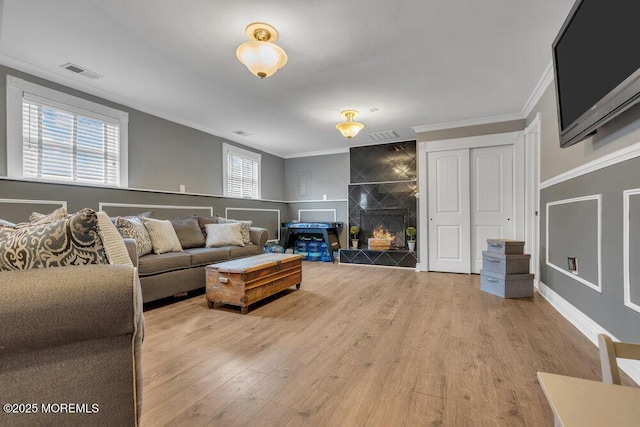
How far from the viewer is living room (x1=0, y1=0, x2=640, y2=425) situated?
57.5 inches

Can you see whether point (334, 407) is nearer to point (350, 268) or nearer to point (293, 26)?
point (293, 26)

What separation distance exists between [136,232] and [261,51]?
7.23 ft

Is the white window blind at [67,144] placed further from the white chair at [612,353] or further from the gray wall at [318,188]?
the white chair at [612,353]

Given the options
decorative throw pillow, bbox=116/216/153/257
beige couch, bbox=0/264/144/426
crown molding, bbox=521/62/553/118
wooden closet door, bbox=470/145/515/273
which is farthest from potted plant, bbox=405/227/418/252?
beige couch, bbox=0/264/144/426

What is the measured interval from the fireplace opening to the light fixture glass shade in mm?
3880

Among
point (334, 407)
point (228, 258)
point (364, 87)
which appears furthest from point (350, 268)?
point (334, 407)

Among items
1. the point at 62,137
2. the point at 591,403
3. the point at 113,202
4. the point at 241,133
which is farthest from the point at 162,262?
the point at 591,403

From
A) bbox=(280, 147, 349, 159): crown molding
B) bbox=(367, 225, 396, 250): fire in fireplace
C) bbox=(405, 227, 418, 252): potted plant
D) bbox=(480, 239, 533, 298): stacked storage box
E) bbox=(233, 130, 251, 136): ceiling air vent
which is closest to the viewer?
bbox=(480, 239, 533, 298): stacked storage box

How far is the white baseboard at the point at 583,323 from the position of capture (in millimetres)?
1548

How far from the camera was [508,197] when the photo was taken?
422 centimetres

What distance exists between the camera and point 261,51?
215 centimetres

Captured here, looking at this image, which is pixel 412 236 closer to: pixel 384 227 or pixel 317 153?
pixel 384 227

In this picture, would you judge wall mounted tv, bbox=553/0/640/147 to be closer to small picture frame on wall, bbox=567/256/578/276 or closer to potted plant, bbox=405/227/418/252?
small picture frame on wall, bbox=567/256/578/276

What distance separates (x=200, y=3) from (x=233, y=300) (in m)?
2.33
